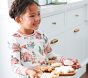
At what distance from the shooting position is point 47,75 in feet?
3.32

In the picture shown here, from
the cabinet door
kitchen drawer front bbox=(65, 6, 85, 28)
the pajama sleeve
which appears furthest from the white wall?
kitchen drawer front bbox=(65, 6, 85, 28)

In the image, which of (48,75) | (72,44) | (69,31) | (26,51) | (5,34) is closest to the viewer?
(48,75)

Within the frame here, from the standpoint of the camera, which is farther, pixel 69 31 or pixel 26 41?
pixel 69 31

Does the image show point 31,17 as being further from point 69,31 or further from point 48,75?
point 69,31

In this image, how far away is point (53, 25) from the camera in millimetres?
2068

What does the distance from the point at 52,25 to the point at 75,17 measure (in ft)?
1.83

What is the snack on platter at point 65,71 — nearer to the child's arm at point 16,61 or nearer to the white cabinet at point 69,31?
the child's arm at point 16,61

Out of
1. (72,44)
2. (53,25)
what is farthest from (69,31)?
(53,25)

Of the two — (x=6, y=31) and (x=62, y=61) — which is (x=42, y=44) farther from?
(x=6, y=31)

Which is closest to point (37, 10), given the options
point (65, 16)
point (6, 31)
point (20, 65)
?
point (20, 65)

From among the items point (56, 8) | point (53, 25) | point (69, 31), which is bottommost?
point (69, 31)

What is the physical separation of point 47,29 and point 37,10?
0.88m

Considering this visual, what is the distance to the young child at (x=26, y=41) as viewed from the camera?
3.52 feet

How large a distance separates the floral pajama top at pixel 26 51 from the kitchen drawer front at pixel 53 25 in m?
0.68
